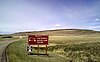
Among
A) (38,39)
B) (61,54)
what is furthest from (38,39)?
(61,54)

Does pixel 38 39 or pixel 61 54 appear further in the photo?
pixel 61 54

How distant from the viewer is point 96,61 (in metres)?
16.5

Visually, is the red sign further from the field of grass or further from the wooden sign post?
the field of grass

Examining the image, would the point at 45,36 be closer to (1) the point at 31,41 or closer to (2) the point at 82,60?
(1) the point at 31,41

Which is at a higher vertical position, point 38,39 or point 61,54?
point 38,39

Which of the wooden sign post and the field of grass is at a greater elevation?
the wooden sign post

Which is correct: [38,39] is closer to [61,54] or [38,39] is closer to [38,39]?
[38,39]

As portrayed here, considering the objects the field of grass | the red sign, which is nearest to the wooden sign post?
the red sign

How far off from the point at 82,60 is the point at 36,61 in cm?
482

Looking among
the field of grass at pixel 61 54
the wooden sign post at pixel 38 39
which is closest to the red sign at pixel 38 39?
the wooden sign post at pixel 38 39

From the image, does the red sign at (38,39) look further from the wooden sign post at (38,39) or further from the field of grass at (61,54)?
the field of grass at (61,54)

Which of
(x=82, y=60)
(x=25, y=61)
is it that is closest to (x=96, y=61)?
(x=82, y=60)

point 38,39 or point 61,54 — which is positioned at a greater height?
point 38,39

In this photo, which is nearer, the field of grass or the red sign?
the field of grass
